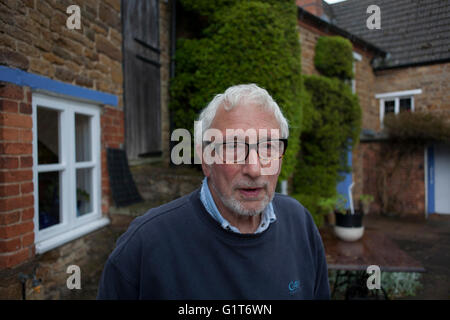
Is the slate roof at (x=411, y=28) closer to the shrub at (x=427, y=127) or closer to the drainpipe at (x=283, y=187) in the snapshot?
the shrub at (x=427, y=127)

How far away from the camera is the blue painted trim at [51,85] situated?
205 centimetres

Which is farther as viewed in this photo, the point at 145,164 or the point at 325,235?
the point at 145,164

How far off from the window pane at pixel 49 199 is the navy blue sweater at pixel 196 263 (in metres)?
1.75

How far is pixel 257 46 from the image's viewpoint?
4.24m

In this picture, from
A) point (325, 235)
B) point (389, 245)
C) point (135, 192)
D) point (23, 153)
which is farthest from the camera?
point (135, 192)

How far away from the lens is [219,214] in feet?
4.00

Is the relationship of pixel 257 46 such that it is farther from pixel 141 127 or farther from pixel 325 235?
pixel 325 235

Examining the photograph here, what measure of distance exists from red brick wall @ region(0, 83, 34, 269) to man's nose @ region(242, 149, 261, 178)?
1818 millimetres

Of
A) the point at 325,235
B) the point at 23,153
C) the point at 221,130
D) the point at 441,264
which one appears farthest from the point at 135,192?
the point at 441,264

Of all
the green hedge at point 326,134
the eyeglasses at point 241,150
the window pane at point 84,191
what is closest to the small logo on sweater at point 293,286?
the eyeglasses at point 241,150

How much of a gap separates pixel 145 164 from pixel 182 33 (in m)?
2.46

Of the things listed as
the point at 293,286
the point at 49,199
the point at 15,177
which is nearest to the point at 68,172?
the point at 49,199

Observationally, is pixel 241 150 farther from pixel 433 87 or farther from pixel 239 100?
pixel 433 87

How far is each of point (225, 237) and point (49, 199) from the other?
7.12 feet
